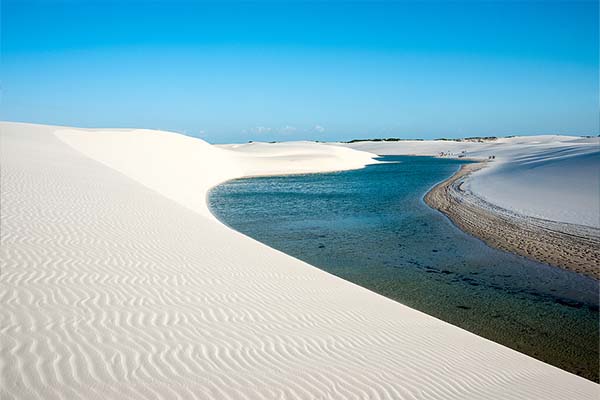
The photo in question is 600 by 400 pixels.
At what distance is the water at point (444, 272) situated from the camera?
704 centimetres

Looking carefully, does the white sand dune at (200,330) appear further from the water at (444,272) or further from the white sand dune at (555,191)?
the white sand dune at (555,191)

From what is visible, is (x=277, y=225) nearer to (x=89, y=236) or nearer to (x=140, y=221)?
(x=140, y=221)

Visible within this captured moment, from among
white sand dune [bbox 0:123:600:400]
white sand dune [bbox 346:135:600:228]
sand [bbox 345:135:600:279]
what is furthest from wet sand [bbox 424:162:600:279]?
white sand dune [bbox 0:123:600:400]

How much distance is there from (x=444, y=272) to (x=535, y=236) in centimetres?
471

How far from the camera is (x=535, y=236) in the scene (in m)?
12.8

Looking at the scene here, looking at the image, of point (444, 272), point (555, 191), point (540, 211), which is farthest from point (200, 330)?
point (555, 191)

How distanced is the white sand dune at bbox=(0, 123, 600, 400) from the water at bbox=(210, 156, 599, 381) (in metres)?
1.27

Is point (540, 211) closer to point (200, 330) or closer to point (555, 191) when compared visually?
point (555, 191)

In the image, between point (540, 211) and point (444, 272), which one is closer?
point (444, 272)

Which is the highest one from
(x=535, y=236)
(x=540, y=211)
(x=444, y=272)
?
(x=540, y=211)

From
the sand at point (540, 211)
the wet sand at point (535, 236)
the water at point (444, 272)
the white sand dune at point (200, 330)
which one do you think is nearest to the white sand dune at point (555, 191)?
the sand at point (540, 211)

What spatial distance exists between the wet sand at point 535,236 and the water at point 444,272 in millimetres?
504

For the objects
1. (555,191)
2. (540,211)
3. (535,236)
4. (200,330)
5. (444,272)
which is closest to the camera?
(200,330)

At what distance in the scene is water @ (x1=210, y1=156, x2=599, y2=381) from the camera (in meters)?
7.04
